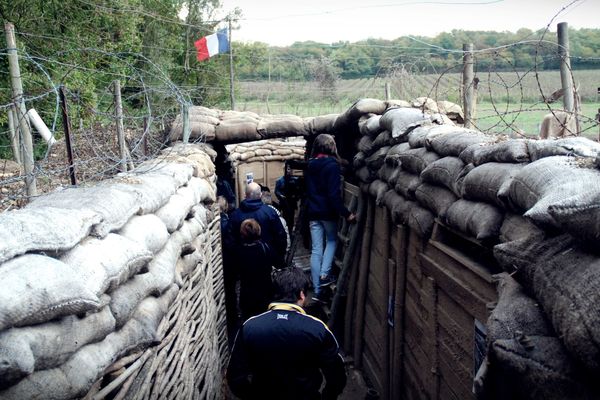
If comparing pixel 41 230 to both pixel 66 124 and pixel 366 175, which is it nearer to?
pixel 66 124

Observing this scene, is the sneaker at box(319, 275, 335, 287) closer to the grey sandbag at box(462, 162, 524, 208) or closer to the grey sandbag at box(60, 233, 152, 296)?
the grey sandbag at box(462, 162, 524, 208)

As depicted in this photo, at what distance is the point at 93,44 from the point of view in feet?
44.3

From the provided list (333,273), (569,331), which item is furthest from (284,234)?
(569,331)

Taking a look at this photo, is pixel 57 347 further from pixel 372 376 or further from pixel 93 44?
pixel 93 44

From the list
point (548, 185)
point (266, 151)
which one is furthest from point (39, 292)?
point (266, 151)

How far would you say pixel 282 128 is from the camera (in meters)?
8.98

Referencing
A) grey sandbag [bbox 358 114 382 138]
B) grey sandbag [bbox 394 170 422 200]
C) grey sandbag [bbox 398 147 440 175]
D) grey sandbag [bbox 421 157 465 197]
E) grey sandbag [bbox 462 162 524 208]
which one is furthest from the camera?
grey sandbag [bbox 358 114 382 138]

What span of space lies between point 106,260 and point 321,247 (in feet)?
16.2

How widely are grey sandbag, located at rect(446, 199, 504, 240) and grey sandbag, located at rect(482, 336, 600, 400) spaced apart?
0.97 m

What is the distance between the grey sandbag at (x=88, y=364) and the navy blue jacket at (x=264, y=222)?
381cm

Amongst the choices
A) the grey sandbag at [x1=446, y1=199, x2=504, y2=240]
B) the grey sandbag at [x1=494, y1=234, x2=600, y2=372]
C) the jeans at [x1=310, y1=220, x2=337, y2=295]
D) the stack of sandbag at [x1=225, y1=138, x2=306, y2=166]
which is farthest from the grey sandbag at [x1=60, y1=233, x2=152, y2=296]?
the stack of sandbag at [x1=225, y1=138, x2=306, y2=166]

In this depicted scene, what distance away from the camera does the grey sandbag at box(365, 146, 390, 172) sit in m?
5.52

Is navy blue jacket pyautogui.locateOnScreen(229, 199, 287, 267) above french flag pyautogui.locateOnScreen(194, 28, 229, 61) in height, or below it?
below

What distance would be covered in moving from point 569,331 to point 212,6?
94.0 feet
